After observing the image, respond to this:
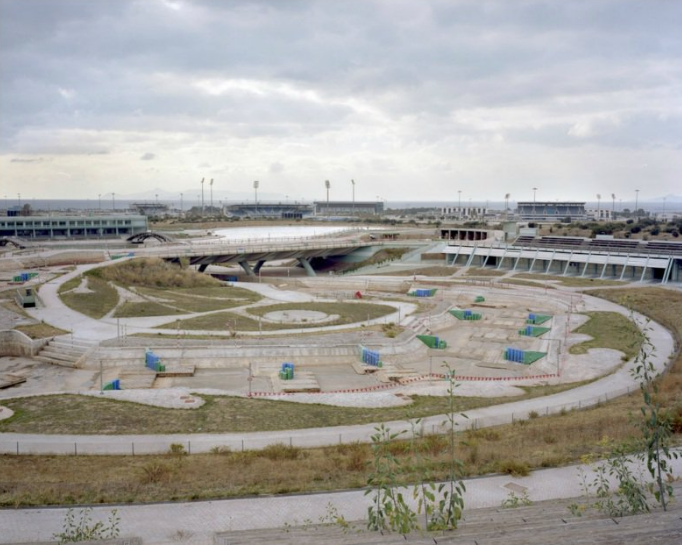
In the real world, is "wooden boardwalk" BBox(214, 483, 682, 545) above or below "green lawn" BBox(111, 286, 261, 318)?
above

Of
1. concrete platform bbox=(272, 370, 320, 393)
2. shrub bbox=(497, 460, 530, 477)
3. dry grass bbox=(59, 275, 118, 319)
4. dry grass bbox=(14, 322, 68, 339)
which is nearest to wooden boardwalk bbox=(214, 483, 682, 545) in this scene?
shrub bbox=(497, 460, 530, 477)

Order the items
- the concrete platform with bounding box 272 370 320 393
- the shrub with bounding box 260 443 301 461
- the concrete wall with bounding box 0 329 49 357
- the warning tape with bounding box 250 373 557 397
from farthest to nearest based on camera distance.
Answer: the concrete wall with bounding box 0 329 49 357, the concrete platform with bounding box 272 370 320 393, the warning tape with bounding box 250 373 557 397, the shrub with bounding box 260 443 301 461

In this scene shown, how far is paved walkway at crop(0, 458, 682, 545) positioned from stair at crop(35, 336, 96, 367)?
2131 cm

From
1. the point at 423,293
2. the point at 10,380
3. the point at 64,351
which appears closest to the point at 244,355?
the point at 64,351

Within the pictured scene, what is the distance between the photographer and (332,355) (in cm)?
3575

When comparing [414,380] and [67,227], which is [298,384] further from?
[67,227]

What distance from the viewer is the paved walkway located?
40.7 ft

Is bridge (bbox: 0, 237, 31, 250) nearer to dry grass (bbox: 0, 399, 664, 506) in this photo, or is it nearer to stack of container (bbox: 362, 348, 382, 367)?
stack of container (bbox: 362, 348, 382, 367)

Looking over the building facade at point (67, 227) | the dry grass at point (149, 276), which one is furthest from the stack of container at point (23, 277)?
the building facade at point (67, 227)

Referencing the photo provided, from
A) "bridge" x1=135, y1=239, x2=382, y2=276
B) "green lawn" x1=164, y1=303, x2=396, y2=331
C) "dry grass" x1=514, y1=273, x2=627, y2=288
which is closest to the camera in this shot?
"green lawn" x1=164, y1=303, x2=396, y2=331

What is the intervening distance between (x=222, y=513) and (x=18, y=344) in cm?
2737

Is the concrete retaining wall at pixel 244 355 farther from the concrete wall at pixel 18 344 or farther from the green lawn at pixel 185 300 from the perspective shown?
the green lawn at pixel 185 300

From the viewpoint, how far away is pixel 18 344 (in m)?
35.2

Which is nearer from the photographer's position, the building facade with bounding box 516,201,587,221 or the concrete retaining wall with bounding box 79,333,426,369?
the concrete retaining wall with bounding box 79,333,426,369
